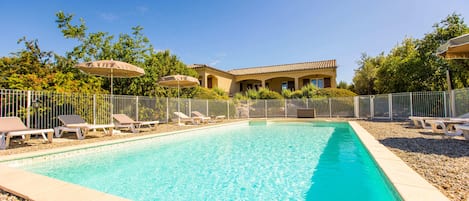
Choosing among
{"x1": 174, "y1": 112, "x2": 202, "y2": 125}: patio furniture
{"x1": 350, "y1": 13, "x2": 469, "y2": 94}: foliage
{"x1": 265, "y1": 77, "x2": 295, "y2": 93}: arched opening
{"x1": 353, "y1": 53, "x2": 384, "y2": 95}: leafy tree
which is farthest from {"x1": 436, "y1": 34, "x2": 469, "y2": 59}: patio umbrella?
{"x1": 265, "y1": 77, "x2": 295, "y2": 93}: arched opening

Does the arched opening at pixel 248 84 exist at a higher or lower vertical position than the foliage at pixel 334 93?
higher

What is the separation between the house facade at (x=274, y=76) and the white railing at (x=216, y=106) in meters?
6.12

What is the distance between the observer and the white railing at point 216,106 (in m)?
7.80

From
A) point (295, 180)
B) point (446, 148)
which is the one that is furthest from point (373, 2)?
point (295, 180)

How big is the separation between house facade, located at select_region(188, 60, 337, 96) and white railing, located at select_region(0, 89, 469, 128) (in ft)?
20.1

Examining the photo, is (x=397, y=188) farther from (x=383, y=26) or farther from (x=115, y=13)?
(x=383, y=26)

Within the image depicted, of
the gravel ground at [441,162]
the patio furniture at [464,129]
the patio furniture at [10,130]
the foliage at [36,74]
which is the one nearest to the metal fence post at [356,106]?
the patio furniture at [464,129]

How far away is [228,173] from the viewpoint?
4590 millimetres

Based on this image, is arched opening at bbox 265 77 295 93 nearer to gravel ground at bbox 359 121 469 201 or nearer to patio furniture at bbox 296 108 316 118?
patio furniture at bbox 296 108 316 118

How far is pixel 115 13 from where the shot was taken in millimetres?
Result: 13461

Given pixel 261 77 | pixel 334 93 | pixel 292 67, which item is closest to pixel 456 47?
pixel 334 93

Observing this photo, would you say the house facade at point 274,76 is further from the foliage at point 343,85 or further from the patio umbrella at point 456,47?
the patio umbrella at point 456,47

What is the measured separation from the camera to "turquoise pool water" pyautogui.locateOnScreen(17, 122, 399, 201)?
3.52 m

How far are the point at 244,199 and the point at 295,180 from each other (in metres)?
1.25
